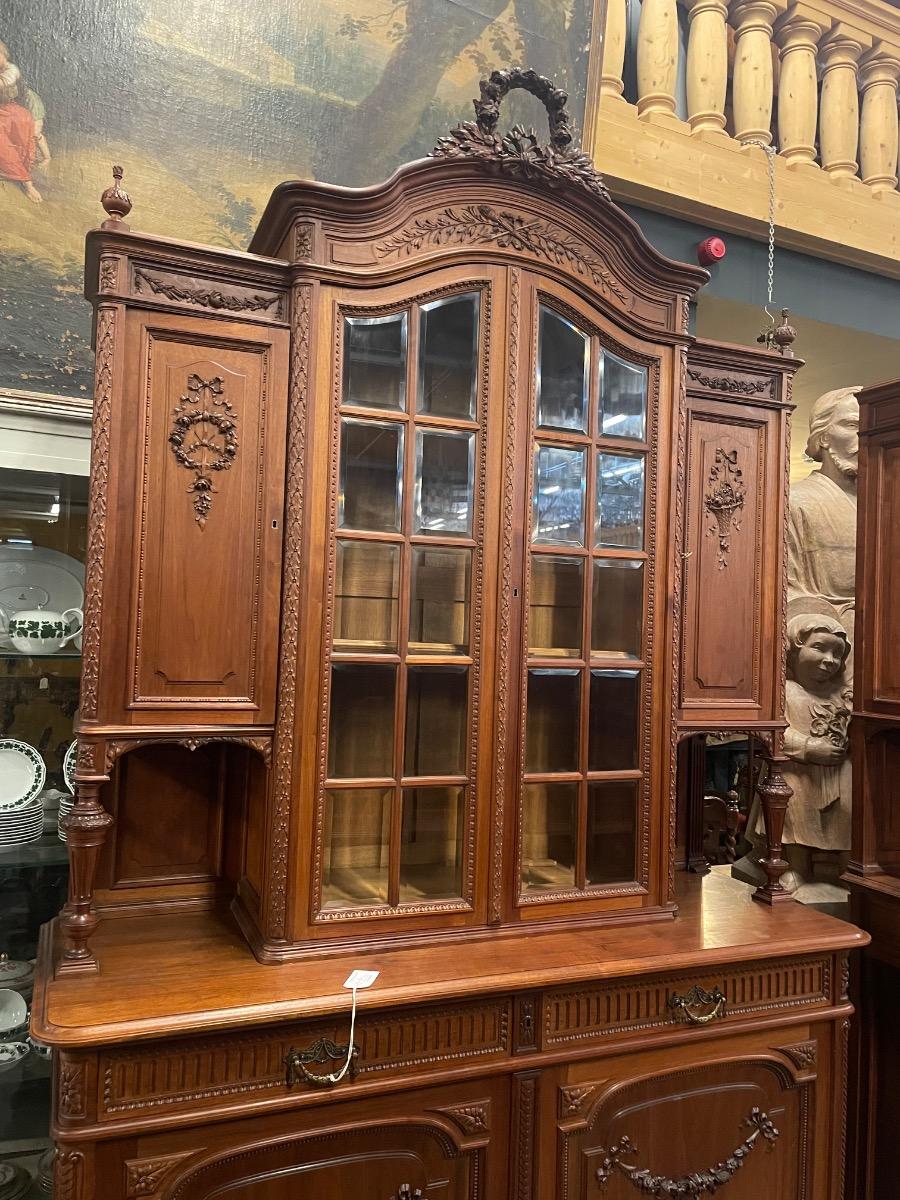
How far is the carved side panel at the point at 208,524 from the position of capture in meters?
1.51

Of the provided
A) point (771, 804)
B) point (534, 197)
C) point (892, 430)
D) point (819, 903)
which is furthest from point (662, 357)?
point (819, 903)

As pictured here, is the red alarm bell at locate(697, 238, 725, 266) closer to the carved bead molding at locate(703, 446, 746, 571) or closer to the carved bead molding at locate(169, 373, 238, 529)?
the carved bead molding at locate(703, 446, 746, 571)

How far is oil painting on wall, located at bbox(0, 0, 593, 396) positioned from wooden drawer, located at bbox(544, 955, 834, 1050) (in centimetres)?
183

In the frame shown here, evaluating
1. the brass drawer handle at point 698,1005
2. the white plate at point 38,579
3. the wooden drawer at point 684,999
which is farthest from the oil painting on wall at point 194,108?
the brass drawer handle at point 698,1005

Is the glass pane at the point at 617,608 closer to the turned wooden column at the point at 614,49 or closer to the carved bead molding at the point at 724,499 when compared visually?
the carved bead molding at the point at 724,499

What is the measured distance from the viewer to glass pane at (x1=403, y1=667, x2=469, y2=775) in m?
1.66

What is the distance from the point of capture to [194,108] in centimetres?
213

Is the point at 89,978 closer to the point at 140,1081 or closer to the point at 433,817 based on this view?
the point at 140,1081

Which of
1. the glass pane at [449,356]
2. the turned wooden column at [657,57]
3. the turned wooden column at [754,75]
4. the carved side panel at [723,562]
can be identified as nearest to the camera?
the glass pane at [449,356]

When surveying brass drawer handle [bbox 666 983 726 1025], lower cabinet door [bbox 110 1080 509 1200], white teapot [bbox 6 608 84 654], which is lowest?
lower cabinet door [bbox 110 1080 509 1200]

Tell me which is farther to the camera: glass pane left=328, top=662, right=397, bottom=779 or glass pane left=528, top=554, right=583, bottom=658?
glass pane left=528, top=554, right=583, bottom=658

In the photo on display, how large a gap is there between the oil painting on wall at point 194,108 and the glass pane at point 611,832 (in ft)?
5.28

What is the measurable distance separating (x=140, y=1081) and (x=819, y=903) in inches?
76.5

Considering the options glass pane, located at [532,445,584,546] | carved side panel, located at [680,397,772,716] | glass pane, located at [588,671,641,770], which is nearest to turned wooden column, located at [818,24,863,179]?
carved side panel, located at [680,397,772,716]
